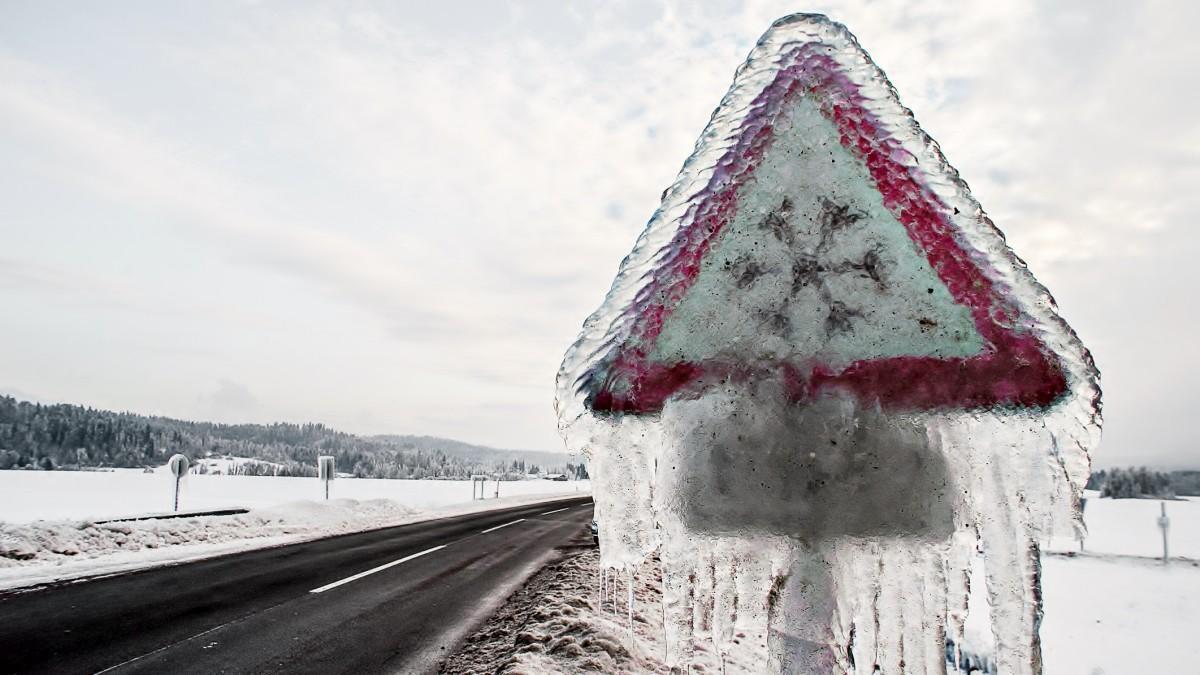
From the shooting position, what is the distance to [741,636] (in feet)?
16.5

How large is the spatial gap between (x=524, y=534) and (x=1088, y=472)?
14.1 m

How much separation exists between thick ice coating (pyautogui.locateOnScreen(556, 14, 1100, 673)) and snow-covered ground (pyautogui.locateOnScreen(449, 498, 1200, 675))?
0.38 m

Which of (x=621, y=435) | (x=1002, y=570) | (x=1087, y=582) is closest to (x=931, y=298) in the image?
(x=1002, y=570)

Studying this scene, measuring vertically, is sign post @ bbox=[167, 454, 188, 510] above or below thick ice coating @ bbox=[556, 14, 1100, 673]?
below

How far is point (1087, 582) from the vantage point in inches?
430

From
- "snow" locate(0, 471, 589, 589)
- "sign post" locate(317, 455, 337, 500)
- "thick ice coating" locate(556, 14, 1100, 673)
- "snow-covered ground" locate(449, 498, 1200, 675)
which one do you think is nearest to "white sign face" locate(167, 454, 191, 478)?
"snow" locate(0, 471, 589, 589)

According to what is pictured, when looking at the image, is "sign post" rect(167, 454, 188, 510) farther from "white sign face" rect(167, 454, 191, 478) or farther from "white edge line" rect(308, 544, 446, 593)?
"white edge line" rect(308, 544, 446, 593)

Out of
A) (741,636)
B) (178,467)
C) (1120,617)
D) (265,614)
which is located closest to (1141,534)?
(1120,617)

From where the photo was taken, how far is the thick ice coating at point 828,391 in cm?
89

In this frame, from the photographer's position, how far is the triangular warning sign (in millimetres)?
910

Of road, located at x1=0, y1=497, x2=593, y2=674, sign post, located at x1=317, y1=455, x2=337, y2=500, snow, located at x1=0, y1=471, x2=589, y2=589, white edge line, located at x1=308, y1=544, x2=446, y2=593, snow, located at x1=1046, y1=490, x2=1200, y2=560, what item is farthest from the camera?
sign post, located at x1=317, y1=455, x2=337, y2=500

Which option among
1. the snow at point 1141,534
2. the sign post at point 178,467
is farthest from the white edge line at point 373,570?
the snow at point 1141,534

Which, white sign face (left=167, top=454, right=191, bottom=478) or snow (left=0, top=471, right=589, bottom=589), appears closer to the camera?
snow (left=0, top=471, right=589, bottom=589)

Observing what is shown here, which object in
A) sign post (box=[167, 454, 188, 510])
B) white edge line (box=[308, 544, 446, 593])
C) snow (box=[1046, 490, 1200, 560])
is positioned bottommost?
snow (box=[1046, 490, 1200, 560])
